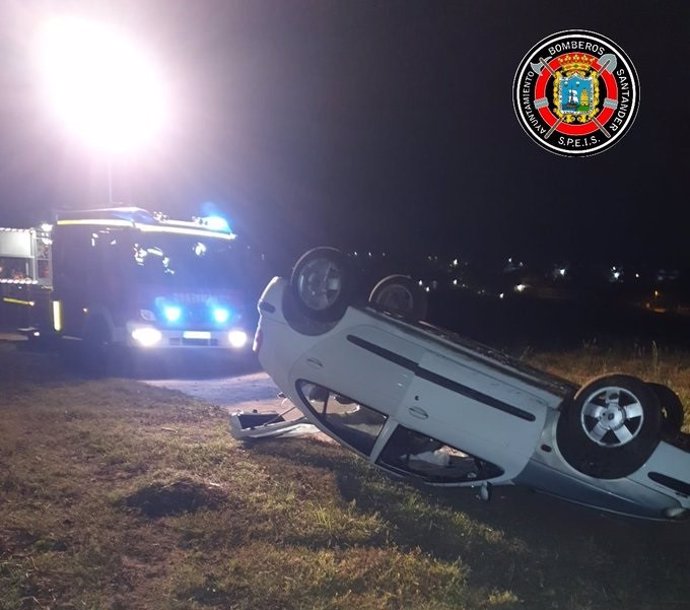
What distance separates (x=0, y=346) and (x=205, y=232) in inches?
190

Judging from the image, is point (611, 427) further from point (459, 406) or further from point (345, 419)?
point (345, 419)

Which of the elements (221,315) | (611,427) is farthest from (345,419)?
(221,315)

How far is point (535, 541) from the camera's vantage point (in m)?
4.50

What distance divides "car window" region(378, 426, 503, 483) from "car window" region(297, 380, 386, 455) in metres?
0.18

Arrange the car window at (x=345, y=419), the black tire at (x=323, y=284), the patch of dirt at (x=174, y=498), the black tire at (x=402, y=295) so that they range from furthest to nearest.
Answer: the black tire at (x=402, y=295), the car window at (x=345, y=419), the black tire at (x=323, y=284), the patch of dirt at (x=174, y=498)

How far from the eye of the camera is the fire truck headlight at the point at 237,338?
36.0ft

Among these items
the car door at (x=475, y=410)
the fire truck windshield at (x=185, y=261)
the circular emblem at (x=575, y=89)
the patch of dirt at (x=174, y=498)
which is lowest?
the patch of dirt at (x=174, y=498)

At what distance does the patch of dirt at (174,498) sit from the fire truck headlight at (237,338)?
5938mm

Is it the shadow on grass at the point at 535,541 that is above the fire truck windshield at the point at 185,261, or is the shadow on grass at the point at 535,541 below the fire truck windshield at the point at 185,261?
below

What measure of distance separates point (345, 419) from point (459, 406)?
5.44 ft

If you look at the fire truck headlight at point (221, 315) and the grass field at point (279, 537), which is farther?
the fire truck headlight at point (221, 315)

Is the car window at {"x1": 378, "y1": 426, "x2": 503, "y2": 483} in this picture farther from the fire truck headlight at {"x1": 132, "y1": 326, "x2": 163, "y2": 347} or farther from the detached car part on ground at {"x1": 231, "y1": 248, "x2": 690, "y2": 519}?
the fire truck headlight at {"x1": 132, "y1": 326, "x2": 163, "y2": 347}

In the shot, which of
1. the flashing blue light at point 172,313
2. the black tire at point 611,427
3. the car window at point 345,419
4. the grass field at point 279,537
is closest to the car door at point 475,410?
the black tire at point 611,427

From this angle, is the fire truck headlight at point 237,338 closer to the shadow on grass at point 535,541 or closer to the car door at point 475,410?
the shadow on grass at point 535,541
